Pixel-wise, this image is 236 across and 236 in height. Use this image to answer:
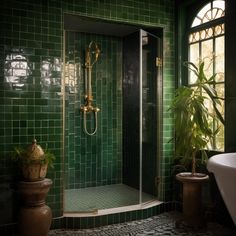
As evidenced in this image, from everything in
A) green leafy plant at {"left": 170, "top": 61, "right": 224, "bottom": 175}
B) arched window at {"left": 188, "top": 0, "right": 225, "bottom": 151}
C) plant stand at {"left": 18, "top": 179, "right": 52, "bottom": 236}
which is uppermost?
arched window at {"left": 188, "top": 0, "right": 225, "bottom": 151}

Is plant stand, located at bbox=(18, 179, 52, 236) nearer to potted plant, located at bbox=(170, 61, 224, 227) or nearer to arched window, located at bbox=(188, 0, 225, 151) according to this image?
potted plant, located at bbox=(170, 61, 224, 227)

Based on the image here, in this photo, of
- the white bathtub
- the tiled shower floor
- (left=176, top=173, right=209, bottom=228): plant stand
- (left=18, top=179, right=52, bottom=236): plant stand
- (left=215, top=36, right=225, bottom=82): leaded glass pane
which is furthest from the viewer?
the tiled shower floor

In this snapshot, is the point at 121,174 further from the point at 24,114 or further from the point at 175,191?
the point at 24,114

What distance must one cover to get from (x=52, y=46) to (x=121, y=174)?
2.17 meters

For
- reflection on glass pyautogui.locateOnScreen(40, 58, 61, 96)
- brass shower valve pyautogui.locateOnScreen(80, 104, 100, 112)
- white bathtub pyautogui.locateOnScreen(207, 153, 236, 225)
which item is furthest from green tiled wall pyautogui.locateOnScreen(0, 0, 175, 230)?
white bathtub pyautogui.locateOnScreen(207, 153, 236, 225)

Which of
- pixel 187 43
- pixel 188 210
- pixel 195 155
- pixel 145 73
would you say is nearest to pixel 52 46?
pixel 145 73

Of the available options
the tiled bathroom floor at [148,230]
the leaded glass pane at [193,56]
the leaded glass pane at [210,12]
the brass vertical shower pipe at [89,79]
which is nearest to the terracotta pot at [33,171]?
the tiled bathroom floor at [148,230]

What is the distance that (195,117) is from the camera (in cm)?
307

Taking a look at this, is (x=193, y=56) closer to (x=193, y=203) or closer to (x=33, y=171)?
(x=193, y=203)

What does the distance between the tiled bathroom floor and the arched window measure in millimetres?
813

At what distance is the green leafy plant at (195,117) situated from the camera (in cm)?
307

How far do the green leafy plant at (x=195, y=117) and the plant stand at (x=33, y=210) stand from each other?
140cm

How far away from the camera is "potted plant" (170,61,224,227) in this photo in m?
3.04

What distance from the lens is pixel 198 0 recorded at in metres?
3.53
